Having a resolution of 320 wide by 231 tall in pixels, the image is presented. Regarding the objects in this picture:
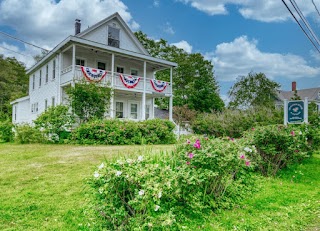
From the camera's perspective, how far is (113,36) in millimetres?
20656

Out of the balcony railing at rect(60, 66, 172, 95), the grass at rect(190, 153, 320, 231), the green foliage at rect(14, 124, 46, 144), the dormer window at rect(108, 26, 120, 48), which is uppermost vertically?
the dormer window at rect(108, 26, 120, 48)

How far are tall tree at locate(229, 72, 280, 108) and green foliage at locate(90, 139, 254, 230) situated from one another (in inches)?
1003

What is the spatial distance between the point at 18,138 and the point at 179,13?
10263mm

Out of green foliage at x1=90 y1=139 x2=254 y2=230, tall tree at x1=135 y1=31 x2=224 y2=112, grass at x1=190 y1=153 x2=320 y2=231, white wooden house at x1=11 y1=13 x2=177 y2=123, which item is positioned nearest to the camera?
green foliage at x1=90 y1=139 x2=254 y2=230

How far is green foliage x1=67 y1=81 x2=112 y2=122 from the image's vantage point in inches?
559

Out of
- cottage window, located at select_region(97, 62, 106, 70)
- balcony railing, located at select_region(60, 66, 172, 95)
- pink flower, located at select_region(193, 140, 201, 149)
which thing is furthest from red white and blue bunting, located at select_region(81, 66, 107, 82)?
pink flower, located at select_region(193, 140, 201, 149)

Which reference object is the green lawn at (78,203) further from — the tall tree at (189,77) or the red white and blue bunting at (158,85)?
the tall tree at (189,77)


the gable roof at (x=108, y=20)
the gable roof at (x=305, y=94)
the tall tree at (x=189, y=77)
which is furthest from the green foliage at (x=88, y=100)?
the gable roof at (x=305, y=94)

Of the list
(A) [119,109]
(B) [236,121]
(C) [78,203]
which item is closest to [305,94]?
(B) [236,121]

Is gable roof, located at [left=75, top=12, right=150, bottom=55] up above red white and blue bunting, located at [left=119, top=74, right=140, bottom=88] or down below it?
above

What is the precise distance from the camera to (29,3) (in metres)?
16.6

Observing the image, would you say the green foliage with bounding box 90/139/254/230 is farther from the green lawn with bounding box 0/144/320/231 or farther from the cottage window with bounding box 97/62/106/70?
the cottage window with bounding box 97/62/106/70

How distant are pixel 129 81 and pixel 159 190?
52.1ft

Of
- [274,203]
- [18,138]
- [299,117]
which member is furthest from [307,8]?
[18,138]
